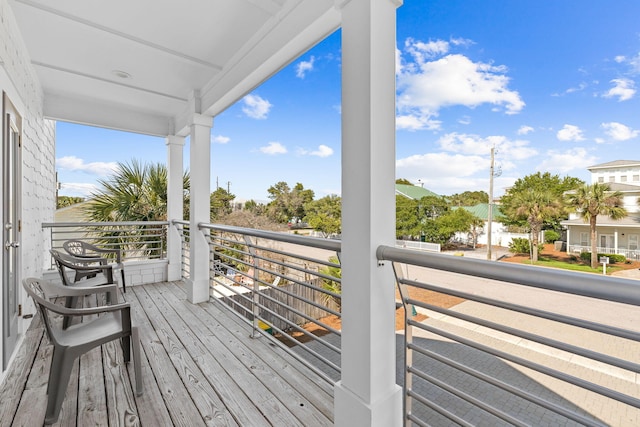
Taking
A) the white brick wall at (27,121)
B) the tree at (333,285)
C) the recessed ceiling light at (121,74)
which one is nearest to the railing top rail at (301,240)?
the tree at (333,285)

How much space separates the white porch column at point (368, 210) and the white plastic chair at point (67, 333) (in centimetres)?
118

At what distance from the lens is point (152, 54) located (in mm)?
2580

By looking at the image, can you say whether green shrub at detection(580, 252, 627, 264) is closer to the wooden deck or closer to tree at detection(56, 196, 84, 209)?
the wooden deck

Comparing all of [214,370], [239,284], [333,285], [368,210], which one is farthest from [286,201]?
[368,210]

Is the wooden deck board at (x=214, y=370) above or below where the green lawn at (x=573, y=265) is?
below

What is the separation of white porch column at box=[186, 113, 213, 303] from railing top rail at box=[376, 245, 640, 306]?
2.75m

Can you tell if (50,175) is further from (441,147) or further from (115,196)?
(441,147)

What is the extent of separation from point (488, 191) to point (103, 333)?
6.04 meters

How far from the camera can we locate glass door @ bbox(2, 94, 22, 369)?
71.8 inches

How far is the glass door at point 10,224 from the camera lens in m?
1.82

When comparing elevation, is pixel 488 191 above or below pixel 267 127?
below

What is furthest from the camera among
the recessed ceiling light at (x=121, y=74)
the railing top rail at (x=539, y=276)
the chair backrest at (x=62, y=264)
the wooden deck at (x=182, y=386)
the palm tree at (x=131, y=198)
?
the palm tree at (x=131, y=198)

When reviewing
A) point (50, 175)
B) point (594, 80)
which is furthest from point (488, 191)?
point (50, 175)

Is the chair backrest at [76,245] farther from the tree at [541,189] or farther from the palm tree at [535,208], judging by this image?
Result: the tree at [541,189]
